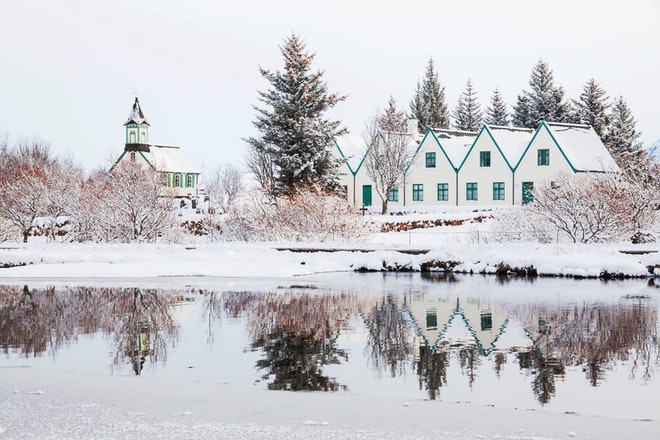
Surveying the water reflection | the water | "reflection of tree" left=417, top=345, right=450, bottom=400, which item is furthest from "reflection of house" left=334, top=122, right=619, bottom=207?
"reflection of tree" left=417, top=345, right=450, bottom=400

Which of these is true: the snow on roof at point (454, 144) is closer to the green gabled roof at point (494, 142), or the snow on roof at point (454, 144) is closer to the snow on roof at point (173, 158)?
the green gabled roof at point (494, 142)

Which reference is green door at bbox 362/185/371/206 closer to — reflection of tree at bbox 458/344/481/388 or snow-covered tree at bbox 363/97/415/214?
snow-covered tree at bbox 363/97/415/214

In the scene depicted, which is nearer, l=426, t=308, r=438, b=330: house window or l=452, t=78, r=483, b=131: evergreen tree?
l=426, t=308, r=438, b=330: house window

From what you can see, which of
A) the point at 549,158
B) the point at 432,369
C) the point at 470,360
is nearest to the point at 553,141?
the point at 549,158

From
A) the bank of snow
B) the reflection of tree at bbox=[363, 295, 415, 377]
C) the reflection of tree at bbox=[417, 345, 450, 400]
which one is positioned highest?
the bank of snow

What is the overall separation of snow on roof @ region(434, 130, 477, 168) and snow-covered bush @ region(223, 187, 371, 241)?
24426 mm

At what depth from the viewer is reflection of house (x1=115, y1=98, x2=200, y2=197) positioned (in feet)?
294

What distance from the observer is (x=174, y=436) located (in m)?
8.23

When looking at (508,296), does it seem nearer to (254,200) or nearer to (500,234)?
(500,234)

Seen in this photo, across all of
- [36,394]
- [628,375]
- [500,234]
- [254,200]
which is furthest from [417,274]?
[36,394]

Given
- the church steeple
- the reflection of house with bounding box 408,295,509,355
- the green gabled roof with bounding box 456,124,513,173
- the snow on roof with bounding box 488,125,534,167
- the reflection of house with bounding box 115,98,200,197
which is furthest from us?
the church steeple

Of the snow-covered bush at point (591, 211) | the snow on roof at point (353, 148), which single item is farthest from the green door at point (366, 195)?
the snow-covered bush at point (591, 211)

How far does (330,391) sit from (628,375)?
3.91 meters

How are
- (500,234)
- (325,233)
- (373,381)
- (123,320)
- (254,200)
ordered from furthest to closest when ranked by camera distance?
(254,200) → (325,233) → (500,234) → (123,320) → (373,381)
